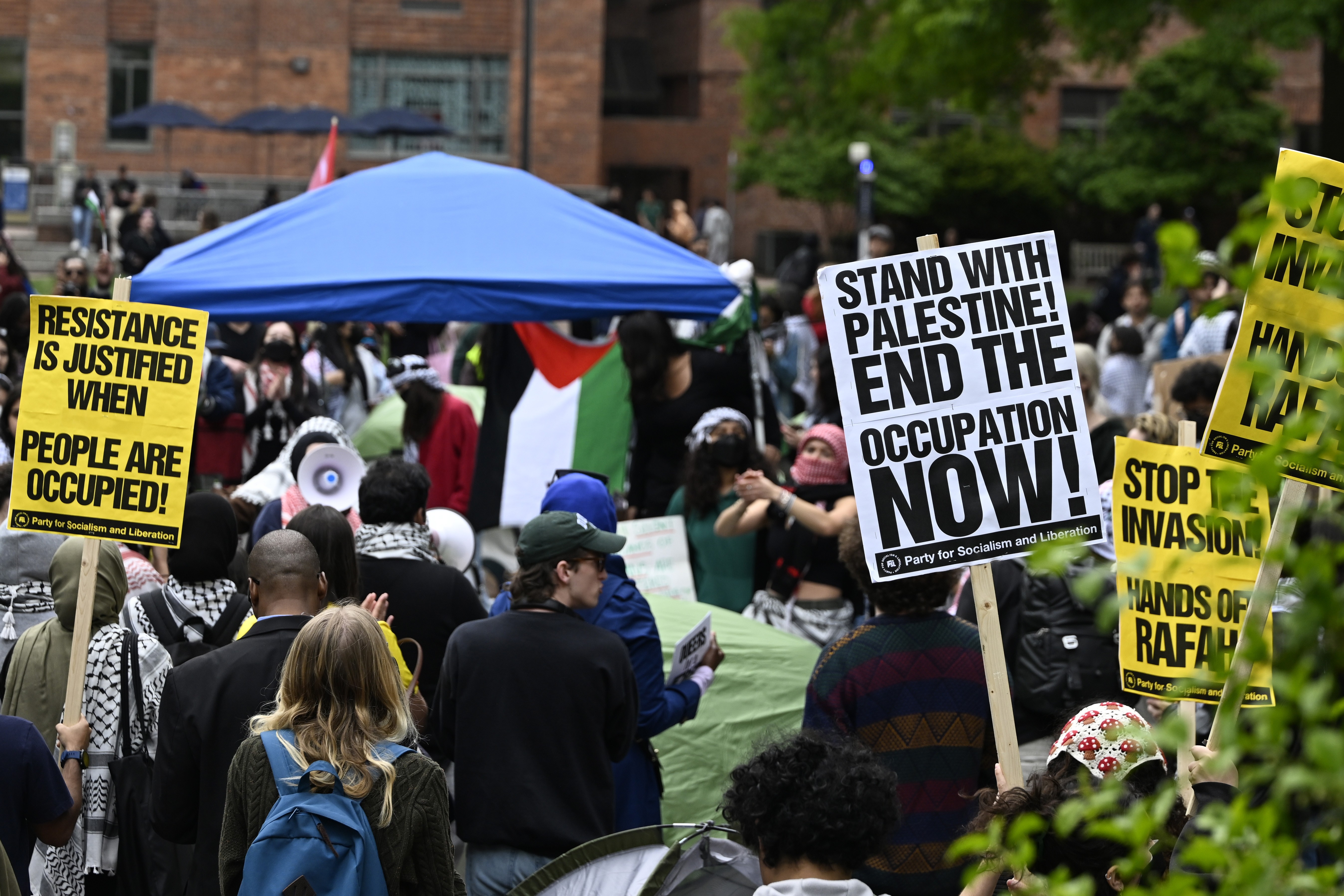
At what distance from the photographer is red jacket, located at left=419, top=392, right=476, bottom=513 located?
27.2 ft

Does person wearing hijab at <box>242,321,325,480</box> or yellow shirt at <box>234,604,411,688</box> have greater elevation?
person wearing hijab at <box>242,321,325,480</box>

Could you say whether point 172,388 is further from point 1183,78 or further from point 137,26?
point 137,26

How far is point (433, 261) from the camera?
790cm

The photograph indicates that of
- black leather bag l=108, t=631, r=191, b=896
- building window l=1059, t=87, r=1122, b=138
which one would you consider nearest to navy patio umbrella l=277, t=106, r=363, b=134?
building window l=1059, t=87, r=1122, b=138

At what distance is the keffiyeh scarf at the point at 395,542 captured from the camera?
5.14 metres

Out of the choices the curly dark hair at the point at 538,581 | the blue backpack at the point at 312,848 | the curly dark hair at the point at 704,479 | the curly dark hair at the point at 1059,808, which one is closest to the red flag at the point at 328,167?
the curly dark hair at the point at 704,479

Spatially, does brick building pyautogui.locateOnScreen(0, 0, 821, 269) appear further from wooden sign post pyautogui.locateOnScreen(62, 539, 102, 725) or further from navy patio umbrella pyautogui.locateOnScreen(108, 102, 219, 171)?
wooden sign post pyautogui.locateOnScreen(62, 539, 102, 725)

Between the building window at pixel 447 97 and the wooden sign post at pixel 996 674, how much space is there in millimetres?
36310

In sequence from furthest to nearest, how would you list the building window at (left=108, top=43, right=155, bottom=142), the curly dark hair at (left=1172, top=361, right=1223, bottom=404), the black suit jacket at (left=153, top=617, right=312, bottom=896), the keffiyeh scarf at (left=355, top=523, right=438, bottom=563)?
the building window at (left=108, top=43, right=155, bottom=142) → the curly dark hair at (left=1172, top=361, right=1223, bottom=404) → the keffiyeh scarf at (left=355, top=523, right=438, bottom=563) → the black suit jacket at (left=153, top=617, right=312, bottom=896)

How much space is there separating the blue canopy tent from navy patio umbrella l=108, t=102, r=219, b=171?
25561 mm

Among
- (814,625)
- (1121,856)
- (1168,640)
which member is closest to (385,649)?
(1121,856)

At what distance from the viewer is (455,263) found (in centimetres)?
789

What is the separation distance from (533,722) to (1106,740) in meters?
1.60

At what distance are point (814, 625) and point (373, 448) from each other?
14.6 ft
